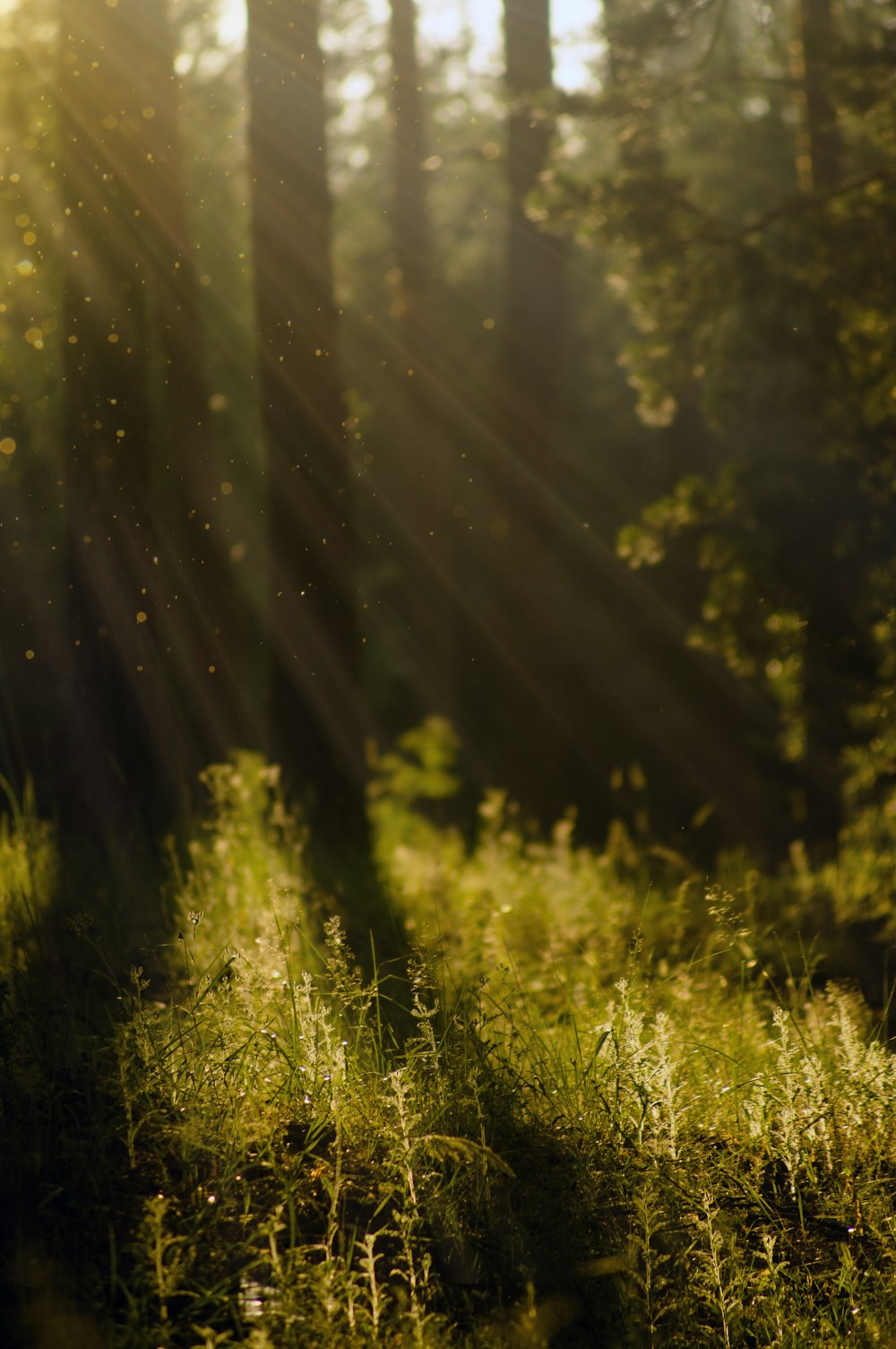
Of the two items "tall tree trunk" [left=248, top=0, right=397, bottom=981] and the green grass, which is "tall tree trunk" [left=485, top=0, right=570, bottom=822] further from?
the green grass

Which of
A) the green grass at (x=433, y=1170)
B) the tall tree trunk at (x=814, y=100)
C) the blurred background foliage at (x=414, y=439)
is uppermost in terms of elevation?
the tall tree trunk at (x=814, y=100)

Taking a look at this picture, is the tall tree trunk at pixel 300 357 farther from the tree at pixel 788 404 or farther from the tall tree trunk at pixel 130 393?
the tree at pixel 788 404

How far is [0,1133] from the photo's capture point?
2957mm

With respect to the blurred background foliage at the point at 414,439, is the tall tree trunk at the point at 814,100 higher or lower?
higher

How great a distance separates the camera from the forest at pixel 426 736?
279cm

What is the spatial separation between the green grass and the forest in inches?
0.7

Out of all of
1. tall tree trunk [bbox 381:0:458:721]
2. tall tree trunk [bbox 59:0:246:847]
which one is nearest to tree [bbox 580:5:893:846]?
tall tree trunk [bbox 381:0:458:721]

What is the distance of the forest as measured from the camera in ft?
9.15

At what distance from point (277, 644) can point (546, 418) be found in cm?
401

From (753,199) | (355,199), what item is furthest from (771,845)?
(355,199)

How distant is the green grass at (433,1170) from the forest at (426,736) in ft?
0.06

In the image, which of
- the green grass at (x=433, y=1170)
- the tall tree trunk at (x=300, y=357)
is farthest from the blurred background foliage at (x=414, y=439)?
the green grass at (x=433, y=1170)

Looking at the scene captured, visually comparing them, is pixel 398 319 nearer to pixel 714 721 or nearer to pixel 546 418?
pixel 546 418

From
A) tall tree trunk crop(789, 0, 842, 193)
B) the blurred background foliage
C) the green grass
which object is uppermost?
tall tree trunk crop(789, 0, 842, 193)
